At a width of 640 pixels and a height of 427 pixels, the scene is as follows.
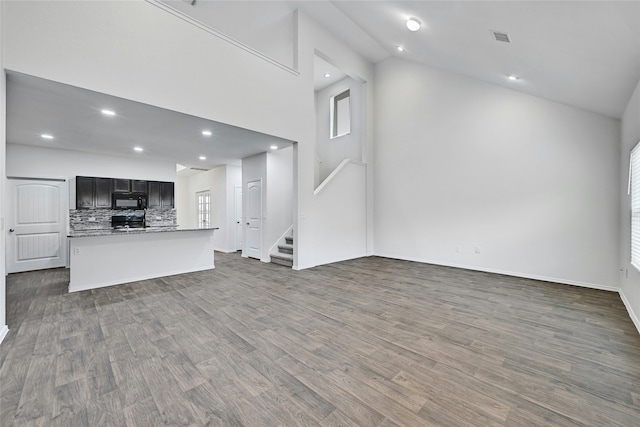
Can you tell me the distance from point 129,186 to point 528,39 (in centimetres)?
825

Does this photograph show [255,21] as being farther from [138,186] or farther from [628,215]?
[628,215]

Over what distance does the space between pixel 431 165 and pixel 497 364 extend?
4.76m

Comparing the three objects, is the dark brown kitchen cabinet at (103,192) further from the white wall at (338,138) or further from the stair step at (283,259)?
the white wall at (338,138)

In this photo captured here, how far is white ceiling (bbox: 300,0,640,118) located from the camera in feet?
7.84

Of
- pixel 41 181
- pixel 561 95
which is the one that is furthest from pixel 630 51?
pixel 41 181

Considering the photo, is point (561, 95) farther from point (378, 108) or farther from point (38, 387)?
point (38, 387)

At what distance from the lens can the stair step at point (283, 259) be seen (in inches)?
230

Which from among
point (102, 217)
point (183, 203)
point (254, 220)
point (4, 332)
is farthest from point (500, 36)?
point (183, 203)

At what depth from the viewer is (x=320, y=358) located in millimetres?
2242

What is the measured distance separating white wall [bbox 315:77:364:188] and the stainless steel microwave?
4.89 meters

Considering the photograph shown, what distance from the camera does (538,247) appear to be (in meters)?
4.72

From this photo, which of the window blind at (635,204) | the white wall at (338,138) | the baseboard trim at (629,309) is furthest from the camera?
the white wall at (338,138)

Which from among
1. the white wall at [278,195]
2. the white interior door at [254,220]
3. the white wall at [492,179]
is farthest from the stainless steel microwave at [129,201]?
the white wall at [492,179]

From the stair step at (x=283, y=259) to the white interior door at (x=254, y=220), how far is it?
0.54 metres
